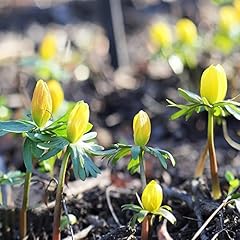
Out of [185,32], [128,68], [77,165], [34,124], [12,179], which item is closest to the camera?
[77,165]

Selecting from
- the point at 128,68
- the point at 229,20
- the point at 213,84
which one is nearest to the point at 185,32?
the point at 229,20

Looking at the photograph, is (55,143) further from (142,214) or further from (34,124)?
(142,214)

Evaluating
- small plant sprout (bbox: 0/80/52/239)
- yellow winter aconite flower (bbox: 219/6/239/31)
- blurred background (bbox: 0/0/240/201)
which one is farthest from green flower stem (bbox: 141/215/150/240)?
yellow winter aconite flower (bbox: 219/6/239/31)

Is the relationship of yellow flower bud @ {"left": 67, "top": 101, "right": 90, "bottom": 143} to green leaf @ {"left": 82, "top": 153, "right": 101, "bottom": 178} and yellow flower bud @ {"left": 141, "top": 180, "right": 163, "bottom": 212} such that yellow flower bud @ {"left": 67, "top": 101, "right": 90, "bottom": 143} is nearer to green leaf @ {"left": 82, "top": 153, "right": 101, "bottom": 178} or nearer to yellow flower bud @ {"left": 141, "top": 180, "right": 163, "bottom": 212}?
green leaf @ {"left": 82, "top": 153, "right": 101, "bottom": 178}

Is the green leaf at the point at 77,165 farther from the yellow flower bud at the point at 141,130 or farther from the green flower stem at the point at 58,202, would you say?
the yellow flower bud at the point at 141,130

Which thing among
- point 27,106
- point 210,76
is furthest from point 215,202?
point 27,106

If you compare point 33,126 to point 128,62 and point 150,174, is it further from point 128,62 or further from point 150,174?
point 128,62

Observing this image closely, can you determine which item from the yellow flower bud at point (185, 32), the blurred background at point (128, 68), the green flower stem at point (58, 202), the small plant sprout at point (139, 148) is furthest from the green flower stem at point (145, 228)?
the yellow flower bud at point (185, 32)
